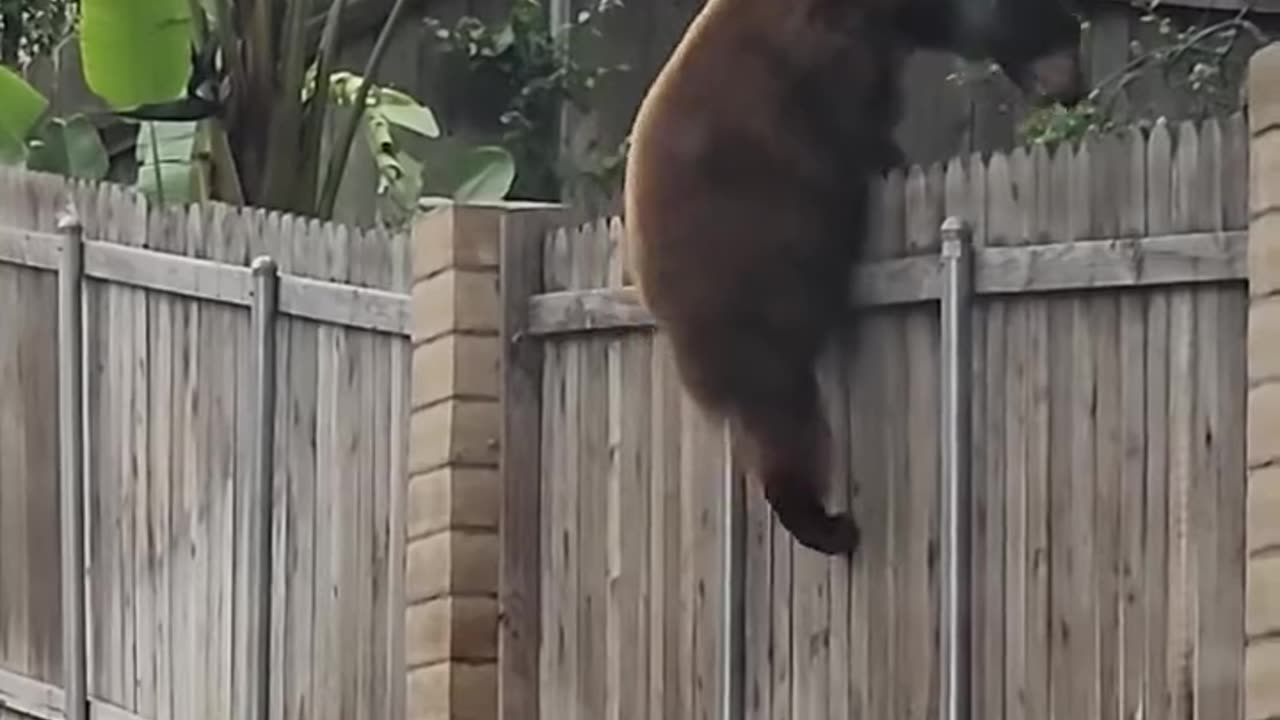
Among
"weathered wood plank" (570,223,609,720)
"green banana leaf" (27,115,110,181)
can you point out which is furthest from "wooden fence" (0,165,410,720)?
"green banana leaf" (27,115,110,181)

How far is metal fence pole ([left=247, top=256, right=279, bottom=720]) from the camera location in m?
5.52

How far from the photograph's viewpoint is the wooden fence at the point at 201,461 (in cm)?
529

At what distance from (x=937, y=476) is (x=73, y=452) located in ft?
10.2

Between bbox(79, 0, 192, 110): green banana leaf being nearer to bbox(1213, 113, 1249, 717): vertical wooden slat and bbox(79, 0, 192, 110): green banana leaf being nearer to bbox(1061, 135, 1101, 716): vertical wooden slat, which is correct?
bbox(1061, 135, 1101, 716): vertical wooden slat

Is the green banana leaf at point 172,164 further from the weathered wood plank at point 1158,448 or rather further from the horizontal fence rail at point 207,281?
the weathered wood plank at point 1158,448

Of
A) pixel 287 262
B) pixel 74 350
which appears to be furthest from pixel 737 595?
pixel 74 350

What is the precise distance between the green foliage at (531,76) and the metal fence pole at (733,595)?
15.9 feet

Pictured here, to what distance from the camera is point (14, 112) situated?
7.38 meters

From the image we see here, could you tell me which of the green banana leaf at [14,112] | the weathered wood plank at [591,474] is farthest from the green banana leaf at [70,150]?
the weathered wood plank at [591,474]

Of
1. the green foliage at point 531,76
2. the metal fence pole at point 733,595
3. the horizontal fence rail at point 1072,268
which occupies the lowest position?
the metal fence pole at point 733,595

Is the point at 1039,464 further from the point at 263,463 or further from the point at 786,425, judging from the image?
the point at 263,463

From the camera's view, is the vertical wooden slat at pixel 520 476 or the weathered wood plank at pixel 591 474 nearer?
the weathered wood plank at pixel 591 474

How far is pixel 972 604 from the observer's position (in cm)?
365

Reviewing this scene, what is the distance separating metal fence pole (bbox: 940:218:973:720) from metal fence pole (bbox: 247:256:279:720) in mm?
2201
